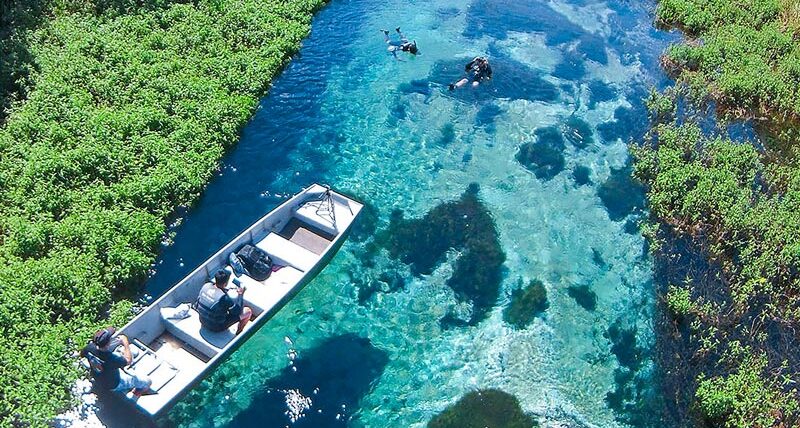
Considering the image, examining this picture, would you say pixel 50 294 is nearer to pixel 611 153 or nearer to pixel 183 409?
pixel 183 409

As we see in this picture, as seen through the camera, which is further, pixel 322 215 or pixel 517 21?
pixel 517 21

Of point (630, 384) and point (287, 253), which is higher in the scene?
point (287, 253)

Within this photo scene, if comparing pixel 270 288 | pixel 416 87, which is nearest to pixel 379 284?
pixel 270 288

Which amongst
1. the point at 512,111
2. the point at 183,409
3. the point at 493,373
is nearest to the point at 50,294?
the point at 183,409

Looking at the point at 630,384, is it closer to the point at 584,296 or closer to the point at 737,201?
Answer: the point at 584,296

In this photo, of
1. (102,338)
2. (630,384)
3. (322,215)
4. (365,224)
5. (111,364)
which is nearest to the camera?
(102,338)

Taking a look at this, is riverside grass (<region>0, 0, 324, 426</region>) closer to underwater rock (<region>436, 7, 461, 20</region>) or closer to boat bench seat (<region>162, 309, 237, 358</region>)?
boat bench seat (<region>162, 309, 237, 358</region>)

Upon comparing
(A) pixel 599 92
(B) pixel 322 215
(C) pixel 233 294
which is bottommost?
(A) pixel 599 92
